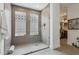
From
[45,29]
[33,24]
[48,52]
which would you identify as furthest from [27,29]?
[48,52]

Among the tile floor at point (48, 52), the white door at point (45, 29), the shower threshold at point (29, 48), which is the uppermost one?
the white door at point (45, 29)

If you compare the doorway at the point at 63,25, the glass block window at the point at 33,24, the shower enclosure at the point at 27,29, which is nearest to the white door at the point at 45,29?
the shower enclosure at the point at 27,29

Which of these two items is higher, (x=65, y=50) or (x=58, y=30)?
(x=58, y=30)

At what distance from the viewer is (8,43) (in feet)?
4.41

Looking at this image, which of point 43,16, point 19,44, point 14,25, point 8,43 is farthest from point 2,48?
point 43,16

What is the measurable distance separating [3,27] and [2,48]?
0.35 m

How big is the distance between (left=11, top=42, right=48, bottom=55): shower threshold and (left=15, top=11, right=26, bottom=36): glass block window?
9.0 inches

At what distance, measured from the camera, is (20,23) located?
1.40 metres

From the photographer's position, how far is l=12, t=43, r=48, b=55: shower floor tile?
1.38 m

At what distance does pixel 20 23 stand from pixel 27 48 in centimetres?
45

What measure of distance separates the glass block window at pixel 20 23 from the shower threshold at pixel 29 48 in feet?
0.75

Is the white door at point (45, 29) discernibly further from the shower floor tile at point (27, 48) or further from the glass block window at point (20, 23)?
the glass block window at point (20, 23)

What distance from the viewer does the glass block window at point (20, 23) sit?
1374 millimetres

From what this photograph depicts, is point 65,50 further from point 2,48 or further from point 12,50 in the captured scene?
point 2,48
